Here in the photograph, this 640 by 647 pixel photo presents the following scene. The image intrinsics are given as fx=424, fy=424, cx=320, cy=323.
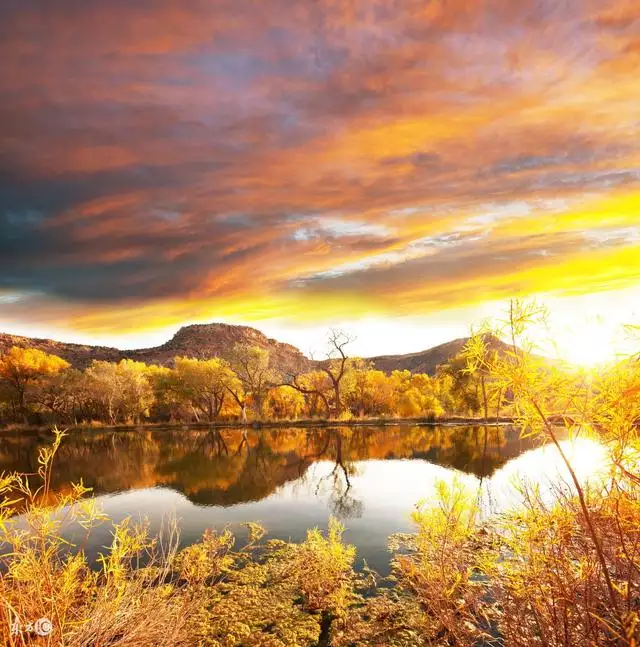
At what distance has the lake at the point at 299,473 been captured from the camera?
16.5 metres

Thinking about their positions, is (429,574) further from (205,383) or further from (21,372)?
(21,372)

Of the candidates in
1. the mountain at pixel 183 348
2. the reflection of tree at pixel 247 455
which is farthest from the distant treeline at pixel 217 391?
the mountain at pixel 183 348

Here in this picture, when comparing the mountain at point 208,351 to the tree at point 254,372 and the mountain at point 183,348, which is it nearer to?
the mountain at point 183,348

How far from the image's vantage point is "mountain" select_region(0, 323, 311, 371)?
110 metres

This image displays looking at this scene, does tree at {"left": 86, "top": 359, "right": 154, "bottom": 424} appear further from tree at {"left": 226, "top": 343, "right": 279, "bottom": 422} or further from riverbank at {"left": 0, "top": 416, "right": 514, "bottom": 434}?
tree at {"left": 226, "top": 343, "right": 279, "bottom": 422}

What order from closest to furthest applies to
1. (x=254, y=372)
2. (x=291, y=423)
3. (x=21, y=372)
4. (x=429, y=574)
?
→ (x=429, y=574)
(x=291, y=423)
(x=254, y=372)
(x=21, y=372)

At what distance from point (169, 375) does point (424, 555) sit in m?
55.1

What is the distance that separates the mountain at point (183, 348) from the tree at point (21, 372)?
118ft

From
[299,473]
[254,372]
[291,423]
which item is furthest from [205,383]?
[299,473]

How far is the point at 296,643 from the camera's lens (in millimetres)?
8336

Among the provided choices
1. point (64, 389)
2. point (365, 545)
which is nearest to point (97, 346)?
point (64, 389)

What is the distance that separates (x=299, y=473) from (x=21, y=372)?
50.6 meters

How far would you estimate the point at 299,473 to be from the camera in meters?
24.8

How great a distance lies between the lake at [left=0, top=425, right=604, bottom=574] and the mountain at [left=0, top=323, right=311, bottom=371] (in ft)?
181
